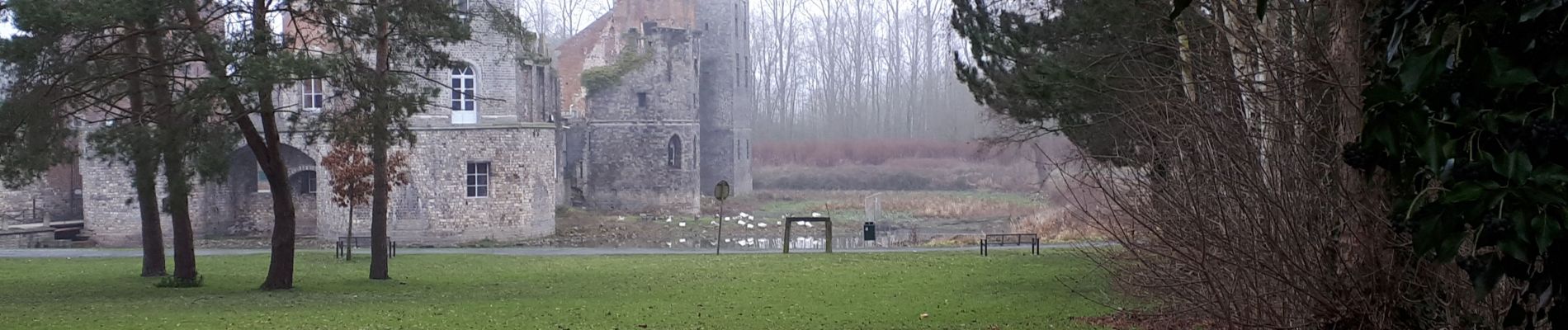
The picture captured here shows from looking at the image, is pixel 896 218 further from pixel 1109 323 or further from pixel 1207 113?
pixel 1207 113

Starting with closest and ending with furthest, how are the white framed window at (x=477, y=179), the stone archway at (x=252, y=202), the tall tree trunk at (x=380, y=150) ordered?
the tall tree trunk at (x=380, y=150) → the white framed window at (x=477, y=179) → the stone archway at (x=252, y=202)

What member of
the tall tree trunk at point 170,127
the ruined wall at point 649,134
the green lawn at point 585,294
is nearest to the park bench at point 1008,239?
the green lawn at point 585,294

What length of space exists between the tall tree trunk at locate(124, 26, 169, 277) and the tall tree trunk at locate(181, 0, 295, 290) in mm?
974

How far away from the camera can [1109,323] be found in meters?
11.4

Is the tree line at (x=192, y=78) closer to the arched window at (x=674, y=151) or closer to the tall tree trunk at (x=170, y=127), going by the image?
the tall tree trunk at (x=170, y=127)

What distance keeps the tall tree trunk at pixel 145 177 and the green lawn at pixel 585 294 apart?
377 mm

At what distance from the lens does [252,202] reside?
3991 centimetres

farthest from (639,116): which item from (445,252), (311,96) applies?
(445,252)

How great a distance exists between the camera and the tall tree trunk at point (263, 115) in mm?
15422

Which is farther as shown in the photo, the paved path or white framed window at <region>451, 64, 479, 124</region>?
white framed window at <region>451, 64, 479, 124</region>

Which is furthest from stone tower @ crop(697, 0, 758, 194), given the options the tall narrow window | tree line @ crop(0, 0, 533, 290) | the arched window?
tree line @ crop(0, 0, 533, 290)

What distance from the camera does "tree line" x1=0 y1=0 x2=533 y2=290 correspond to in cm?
1505

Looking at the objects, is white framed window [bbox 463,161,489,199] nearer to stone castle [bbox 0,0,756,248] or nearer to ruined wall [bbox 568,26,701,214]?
stone castle [bbox 0,0,756,248]

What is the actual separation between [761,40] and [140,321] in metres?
69.2
